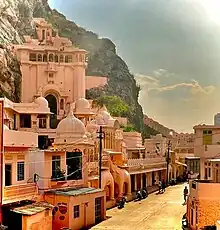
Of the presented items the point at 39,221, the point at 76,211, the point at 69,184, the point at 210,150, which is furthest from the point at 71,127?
the point at 39,221

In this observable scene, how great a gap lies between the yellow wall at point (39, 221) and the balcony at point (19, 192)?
130 centimetres

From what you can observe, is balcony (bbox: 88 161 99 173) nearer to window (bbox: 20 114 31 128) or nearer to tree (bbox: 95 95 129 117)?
window (bbox: 20 114 31 128)

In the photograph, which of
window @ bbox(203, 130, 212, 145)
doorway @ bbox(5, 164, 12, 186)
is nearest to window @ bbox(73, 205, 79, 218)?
doorway @ bbox(5, 164, 12, 186)

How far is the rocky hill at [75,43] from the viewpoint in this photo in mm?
52094

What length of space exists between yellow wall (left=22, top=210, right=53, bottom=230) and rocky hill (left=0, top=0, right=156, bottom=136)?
28.7m

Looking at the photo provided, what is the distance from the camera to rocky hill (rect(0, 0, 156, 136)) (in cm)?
5209

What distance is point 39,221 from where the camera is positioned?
21.5 m

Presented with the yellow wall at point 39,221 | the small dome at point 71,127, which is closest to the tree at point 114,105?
the small dome at point 71,127

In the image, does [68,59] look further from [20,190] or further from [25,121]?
[20,190]

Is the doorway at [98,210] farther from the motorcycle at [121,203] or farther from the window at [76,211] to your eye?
the motorcycle at [121,203]

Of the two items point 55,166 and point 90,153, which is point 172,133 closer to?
point 90,153

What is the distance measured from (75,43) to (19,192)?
62.8 meters

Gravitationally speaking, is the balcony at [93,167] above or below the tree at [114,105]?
below

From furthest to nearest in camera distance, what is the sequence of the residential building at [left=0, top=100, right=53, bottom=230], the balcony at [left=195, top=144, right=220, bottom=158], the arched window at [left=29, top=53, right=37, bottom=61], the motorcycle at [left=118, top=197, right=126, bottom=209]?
the arched window at [left=29, top=53, right=37, bottom=61], the motorcycle at [left=118, top=197, right=126, bottom=209], the balcony at [left=195, top=144, right=220, bottom=158], the residential building at [left=0, top=100, right=53, bottom=230]
